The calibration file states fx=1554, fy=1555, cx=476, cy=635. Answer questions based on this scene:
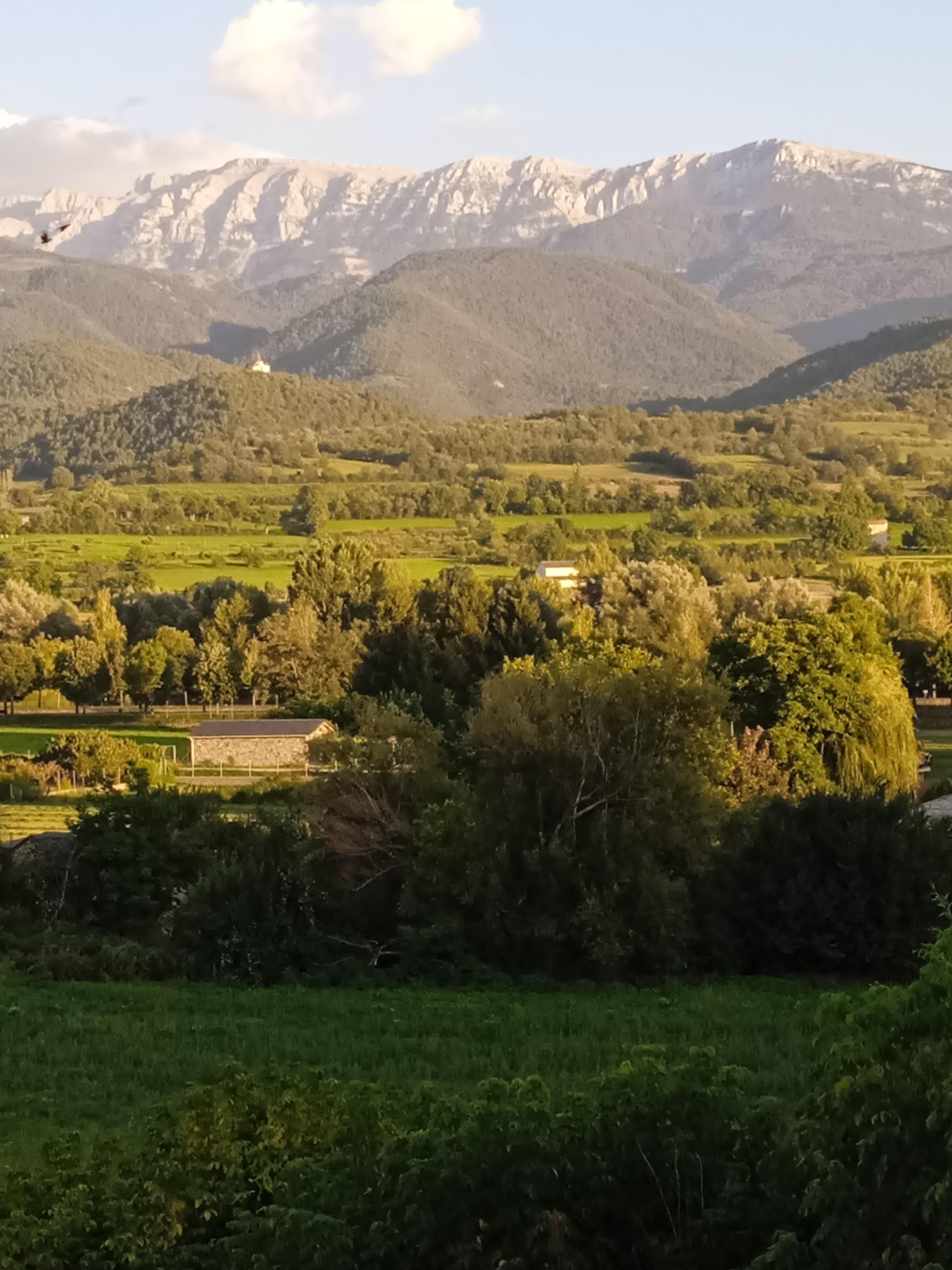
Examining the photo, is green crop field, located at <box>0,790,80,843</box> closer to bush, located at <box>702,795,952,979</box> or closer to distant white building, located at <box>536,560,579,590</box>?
bush, located at <box>702,795,952,979</box>

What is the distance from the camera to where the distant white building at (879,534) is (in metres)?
109

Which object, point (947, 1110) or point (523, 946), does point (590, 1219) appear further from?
point (523, 946)

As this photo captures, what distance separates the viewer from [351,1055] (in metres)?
15.8

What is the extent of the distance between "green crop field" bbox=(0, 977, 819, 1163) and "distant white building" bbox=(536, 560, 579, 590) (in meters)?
58.6

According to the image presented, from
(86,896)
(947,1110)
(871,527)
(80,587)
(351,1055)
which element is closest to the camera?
(947,1110)

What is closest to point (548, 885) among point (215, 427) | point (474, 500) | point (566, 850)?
point (566, 850)

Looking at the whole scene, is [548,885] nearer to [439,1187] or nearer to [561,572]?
[439,1187]

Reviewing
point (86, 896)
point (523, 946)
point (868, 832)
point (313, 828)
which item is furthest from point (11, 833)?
point (868, 832)

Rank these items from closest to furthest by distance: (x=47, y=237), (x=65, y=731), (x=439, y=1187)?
(x=439, y=1187) < (x=47, y=237) < (x=65, y=731)

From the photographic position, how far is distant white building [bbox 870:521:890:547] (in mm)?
109062

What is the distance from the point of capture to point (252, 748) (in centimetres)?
5512

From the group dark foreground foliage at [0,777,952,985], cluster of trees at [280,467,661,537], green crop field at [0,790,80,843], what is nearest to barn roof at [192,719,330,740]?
green crop field at [0,790,80,843]

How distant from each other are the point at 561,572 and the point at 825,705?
49242 millimetres

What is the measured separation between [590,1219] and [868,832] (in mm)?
14389
